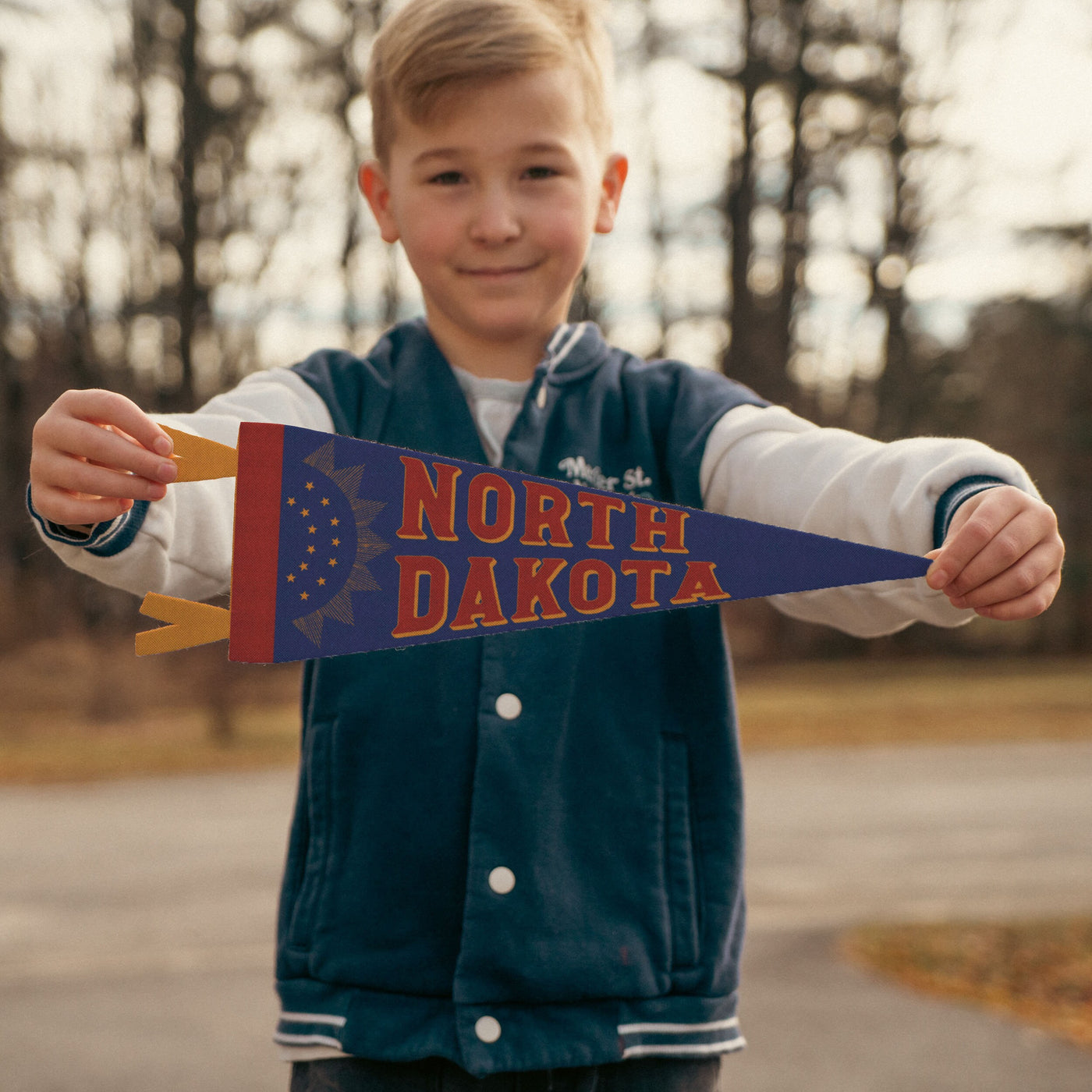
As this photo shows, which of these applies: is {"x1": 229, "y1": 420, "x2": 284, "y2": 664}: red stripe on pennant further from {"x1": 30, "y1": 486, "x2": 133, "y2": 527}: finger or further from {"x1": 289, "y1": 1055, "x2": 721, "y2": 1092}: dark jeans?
{"x1": 289, "y1": 1055, "x2": 721, "y2": 1092}: dark jeans

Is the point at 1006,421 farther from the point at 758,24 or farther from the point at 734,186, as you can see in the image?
the point at 758,24

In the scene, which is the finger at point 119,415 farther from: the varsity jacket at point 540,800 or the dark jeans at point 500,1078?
the dark jeans at point 500,1078

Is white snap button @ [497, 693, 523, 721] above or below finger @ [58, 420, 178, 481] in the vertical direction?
below

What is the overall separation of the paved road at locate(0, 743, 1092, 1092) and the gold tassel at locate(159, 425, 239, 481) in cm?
336

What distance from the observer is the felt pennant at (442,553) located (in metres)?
1.34

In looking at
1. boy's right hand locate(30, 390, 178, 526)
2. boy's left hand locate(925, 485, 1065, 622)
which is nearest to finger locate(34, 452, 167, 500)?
boy's right hand locate(30, 390, 178, 526)

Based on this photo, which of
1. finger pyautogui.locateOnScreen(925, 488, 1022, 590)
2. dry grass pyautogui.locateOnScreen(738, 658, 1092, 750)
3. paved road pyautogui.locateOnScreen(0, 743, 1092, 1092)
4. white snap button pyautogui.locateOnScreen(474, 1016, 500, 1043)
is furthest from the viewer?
dry grass pyautogui.locateOnScreen(738, 658, 1092, 750)

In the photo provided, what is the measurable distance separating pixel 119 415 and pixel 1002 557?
925 millimetres

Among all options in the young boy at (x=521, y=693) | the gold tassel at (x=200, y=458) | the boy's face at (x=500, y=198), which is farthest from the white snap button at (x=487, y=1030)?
the boy's face at (x=500, y=198)

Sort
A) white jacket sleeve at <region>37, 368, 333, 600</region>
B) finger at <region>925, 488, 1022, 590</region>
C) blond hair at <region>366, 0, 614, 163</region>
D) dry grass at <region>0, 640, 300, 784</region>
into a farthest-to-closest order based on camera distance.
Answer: dry grass at <region>0, 640, 300, 784</region>, blond hair at <region>366, 0, 614, 163</region>, white jacket sleeve at <region>37, 368, 333, 600</region>, finger at <region>925, 488, 1022, 590</region>

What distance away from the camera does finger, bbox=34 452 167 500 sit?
126 centimetres

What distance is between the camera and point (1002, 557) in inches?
47.7

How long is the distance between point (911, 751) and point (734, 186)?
8.51 m

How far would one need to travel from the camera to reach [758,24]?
588 inches
